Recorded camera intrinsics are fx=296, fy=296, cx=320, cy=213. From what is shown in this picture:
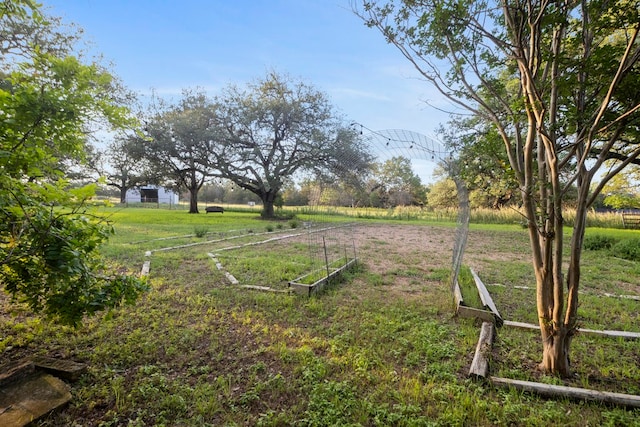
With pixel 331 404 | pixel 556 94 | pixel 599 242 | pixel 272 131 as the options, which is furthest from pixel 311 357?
pixel 272 131

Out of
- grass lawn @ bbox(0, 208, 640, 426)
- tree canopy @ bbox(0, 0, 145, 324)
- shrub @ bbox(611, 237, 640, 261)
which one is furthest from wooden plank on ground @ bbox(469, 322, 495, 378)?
shrub @ bbox(611, 237, 640, 261)

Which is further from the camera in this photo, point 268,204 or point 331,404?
point 268,204

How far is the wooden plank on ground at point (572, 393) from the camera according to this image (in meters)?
1.88

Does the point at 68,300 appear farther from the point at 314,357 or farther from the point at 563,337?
the point at 563,337

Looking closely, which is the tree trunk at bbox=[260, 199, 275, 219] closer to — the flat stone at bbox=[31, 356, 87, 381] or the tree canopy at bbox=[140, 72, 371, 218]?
the tree canopy at bbox=[140, 72, 371, 218]

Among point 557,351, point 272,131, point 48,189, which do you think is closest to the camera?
point 48,189

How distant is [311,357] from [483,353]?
1413 millimetres

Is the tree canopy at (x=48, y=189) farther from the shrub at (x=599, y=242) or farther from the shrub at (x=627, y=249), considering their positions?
the shrub at (x=599, y=242)

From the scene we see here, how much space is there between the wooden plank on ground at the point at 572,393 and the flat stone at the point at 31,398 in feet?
9.41

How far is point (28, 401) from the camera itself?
5.72ft

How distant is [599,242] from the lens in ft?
28.3

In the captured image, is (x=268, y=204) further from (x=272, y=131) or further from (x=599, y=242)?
(x=599, y=242)

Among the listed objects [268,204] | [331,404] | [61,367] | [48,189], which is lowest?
[331,404]

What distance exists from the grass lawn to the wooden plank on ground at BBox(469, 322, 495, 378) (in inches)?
3.5
